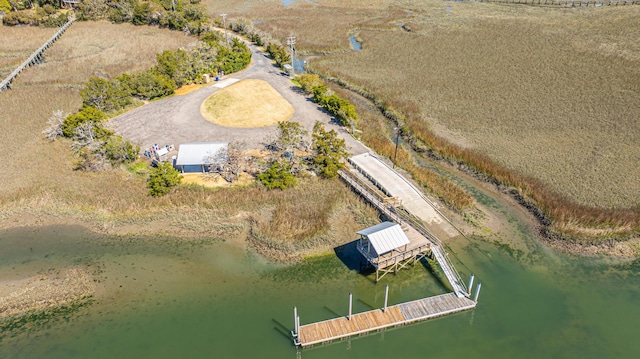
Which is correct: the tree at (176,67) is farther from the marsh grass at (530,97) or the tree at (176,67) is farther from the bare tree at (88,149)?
the marsh grass at (530,97)

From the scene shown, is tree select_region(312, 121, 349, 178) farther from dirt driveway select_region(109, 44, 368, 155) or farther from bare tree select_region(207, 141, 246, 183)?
bare tree select_region(207, 141, 246, 183)

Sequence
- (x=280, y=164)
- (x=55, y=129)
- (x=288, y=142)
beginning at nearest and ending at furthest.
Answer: (x=280, y=164) < (x=288, y=142) < (x=55, y=129)

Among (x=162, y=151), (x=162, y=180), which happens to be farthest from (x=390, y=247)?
(x=162, y=151)

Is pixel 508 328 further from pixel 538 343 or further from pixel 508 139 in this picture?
pixel 508 139

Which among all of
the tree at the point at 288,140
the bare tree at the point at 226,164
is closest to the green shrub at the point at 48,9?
the bare tree at the point at 226,164

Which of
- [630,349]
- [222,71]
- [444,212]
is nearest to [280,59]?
[222,71]

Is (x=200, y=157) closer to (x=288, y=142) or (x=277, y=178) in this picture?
(x=277, y=178)

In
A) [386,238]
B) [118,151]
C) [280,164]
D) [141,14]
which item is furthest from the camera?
[141,14]
